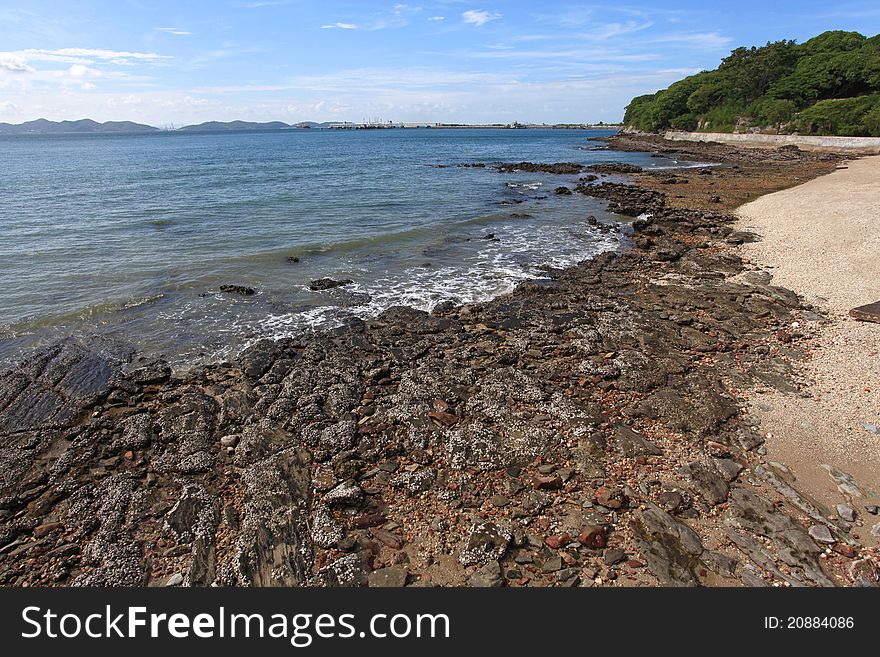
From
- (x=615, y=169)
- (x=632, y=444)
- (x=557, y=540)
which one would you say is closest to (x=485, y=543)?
(x=557, y=540)

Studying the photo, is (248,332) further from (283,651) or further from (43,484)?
(283,651)

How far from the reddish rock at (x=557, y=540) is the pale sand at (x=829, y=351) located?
15.7 feet

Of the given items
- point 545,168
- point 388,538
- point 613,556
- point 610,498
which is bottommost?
point 388,538

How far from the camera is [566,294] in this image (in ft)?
61.7

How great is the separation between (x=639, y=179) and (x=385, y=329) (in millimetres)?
47444

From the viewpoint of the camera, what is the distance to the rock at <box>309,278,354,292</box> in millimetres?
20281

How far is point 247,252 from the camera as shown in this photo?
83.9 ft

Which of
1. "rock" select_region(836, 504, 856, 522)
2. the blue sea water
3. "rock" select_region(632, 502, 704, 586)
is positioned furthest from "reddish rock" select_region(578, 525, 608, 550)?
the blue sea water

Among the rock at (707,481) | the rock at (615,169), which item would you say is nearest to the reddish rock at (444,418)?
the rock at (707,481)

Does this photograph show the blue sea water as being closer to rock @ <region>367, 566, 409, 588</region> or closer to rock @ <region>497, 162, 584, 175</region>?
rock @ <region>367, 566, 409, 588</region>

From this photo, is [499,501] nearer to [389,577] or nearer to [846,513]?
[389,577]

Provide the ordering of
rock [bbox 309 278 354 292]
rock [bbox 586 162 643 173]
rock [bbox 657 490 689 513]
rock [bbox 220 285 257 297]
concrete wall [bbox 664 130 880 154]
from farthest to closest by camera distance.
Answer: concrete wall [bbox 664 130 880 154] < rock [bbox 586 162 643 173] < rock [bbox 309 278 354 292] < rock [bbox 220 285 257 297] < rock [bbox 657 490 689 513]

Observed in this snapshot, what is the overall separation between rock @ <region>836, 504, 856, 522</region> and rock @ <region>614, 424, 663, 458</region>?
2.89 m

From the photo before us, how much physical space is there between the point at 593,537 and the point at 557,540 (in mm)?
600
